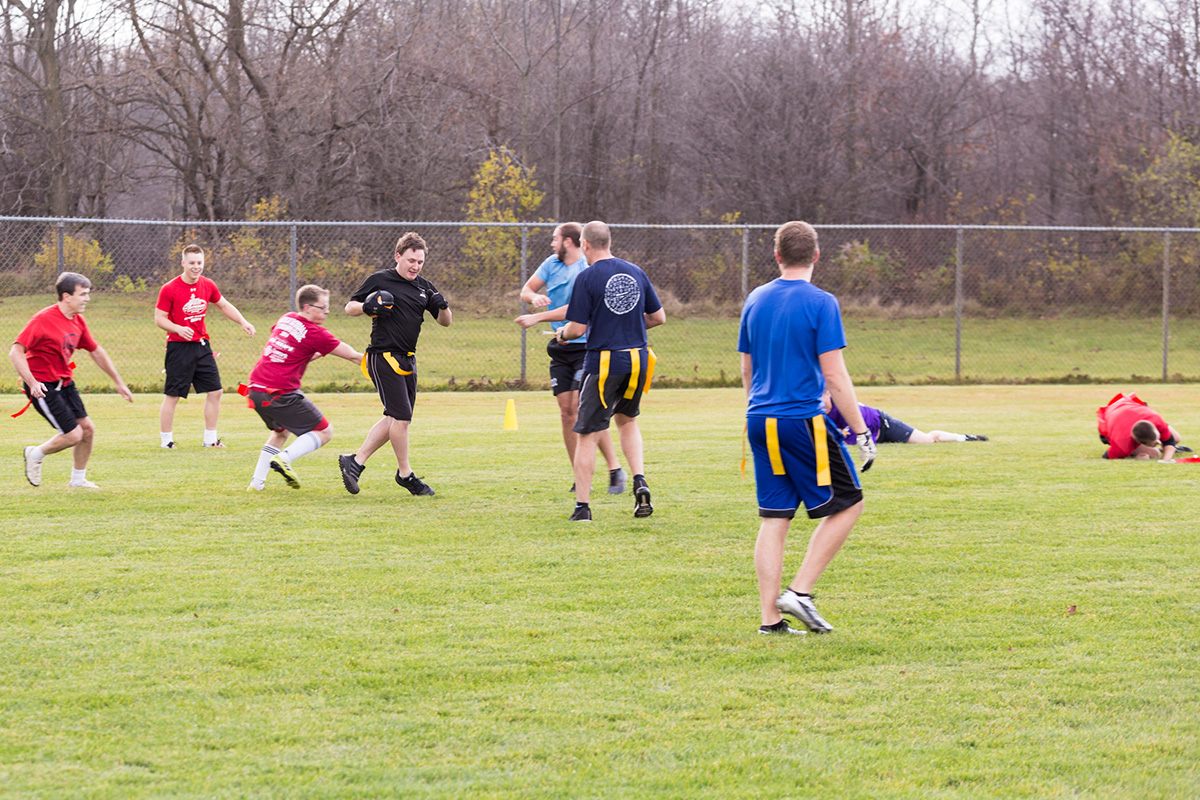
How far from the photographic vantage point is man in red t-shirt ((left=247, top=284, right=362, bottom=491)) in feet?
28.0

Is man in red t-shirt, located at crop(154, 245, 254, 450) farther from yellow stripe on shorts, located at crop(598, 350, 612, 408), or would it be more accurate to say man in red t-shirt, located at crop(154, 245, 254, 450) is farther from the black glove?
yellow stripe on shorts, located at crop(598, 350, 612, 408)

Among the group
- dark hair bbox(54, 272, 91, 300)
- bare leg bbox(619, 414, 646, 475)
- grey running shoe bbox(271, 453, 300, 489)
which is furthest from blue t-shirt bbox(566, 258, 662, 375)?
dark hair bbox(54, 272, 91, 300)

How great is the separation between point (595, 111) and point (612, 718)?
108ft

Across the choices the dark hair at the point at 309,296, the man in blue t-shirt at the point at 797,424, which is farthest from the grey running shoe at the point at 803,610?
the dark hair at the point at 309,296

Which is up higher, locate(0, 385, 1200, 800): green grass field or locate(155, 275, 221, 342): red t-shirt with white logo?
locate(155, 275, 221, 342): red t-shirt with white logo

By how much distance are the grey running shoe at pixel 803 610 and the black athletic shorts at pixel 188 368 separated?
777 cm

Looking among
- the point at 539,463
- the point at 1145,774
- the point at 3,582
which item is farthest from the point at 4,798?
the point at 539,463

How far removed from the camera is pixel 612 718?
13.0ft

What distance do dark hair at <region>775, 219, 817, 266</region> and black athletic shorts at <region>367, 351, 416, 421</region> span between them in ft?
13.1

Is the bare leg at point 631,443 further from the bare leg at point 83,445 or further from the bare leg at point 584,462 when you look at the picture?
the bare leg at point 83,445

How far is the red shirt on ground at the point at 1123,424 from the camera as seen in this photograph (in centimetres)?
1037

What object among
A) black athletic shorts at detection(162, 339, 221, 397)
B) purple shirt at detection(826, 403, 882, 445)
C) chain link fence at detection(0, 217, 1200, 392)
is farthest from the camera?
chain link fence at detection(0, 217, 1200, 392)

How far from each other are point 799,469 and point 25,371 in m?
5.73

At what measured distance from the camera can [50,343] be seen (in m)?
8.43
